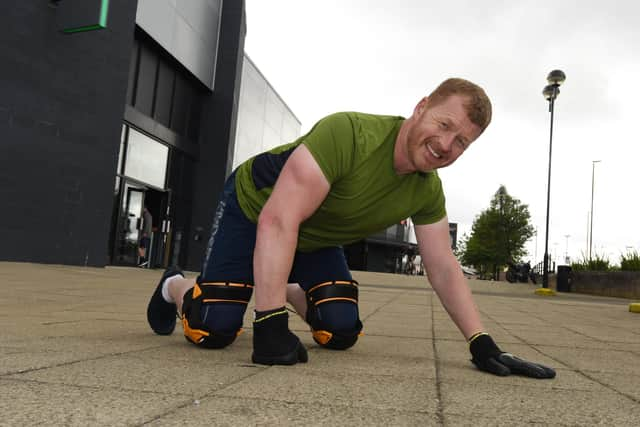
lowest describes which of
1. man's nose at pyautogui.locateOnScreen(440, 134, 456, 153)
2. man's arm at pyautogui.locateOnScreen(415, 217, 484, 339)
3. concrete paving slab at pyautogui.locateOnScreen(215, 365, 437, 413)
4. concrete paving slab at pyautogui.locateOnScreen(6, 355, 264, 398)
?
concrete paving slab at pyautogui.locateOnScreen(6, 355, 264, 398)

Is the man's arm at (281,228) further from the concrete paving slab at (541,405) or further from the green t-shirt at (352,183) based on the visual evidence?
the concrete paving slab at (541,405)

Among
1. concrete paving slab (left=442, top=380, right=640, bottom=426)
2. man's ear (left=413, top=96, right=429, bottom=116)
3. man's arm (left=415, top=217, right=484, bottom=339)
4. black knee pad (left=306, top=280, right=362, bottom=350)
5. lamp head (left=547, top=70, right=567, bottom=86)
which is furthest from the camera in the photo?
lamp head (left=547, top=70, right=567, bottom=86)

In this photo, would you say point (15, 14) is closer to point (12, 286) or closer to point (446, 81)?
point (12, 286)

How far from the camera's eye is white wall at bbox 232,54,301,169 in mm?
19688

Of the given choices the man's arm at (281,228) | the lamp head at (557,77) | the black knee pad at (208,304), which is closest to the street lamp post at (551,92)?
the lamp head at (557,77)

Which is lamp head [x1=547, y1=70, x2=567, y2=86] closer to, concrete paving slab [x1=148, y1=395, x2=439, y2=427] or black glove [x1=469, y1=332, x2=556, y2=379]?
black glove [x1=469, y1=332, x2=556, y2=379]

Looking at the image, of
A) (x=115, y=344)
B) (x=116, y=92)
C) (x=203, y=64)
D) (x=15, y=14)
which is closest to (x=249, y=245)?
(x=115, y=344)

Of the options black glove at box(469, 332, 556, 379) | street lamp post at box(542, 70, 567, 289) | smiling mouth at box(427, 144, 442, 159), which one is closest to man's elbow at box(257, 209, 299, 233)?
smiling mouth at box(427, 144, 442, 159)

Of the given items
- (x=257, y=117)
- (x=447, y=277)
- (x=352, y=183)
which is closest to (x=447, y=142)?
(x=352, y=183)

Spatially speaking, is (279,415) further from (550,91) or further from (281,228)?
(550,91)

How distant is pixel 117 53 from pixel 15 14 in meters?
2.40

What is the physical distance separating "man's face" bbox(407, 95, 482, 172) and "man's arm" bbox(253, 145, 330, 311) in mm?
429

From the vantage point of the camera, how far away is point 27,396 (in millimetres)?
1372

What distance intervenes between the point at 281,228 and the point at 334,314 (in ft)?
2.77
